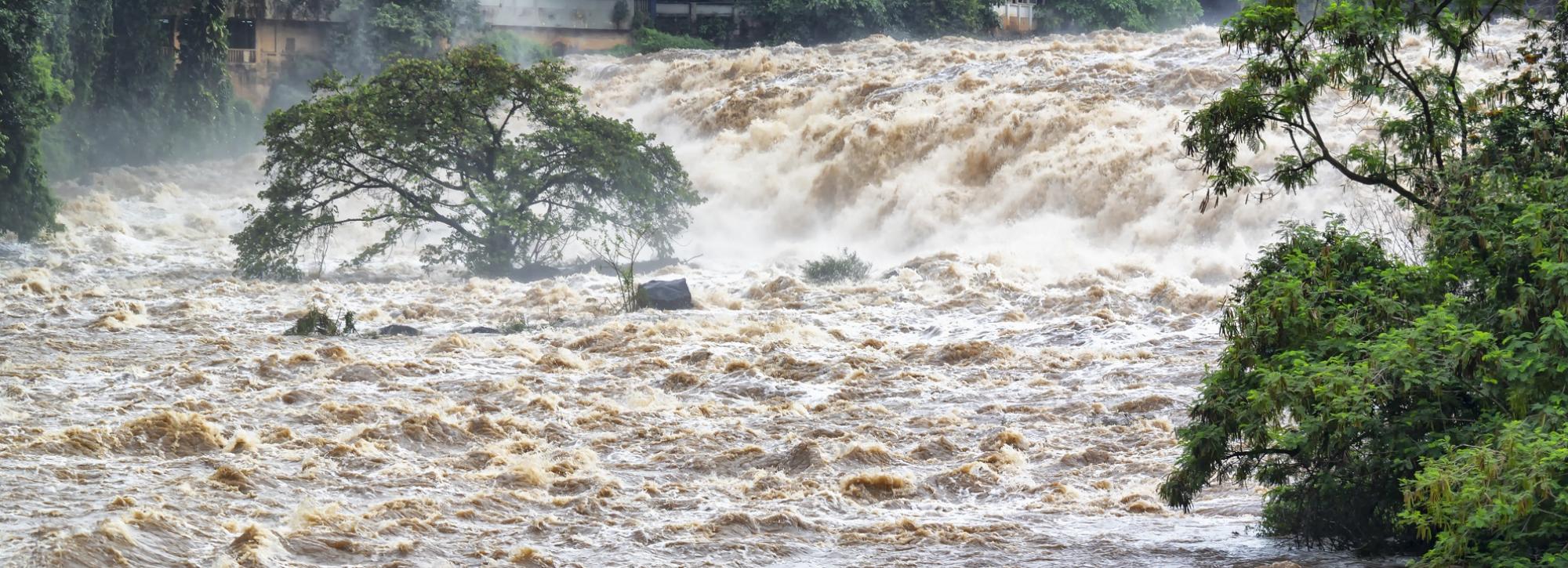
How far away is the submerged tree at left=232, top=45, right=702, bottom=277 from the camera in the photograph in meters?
20.9

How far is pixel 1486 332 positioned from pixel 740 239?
64.9 ft

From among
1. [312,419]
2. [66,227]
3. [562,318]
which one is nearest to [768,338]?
[562,318]

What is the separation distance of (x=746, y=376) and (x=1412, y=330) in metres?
7.86

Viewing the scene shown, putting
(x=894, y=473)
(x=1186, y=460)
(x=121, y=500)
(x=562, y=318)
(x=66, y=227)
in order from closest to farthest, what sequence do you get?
1. (x=1186, y=460)
2. (x=121, y=500)
3. (x=894, y=473)
4. (x=562, y=318)
5. (x=66, y=227)

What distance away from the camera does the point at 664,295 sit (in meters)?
18.0

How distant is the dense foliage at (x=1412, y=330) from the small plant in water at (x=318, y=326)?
35.4ft

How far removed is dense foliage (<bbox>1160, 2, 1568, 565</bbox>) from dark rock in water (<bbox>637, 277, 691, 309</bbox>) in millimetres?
10138

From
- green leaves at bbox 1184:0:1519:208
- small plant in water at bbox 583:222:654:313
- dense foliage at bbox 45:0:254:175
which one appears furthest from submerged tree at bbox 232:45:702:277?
green leaves at bbox 1184:0:1519:208

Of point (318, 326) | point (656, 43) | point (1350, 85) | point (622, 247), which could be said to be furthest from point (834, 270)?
point (656, 43)

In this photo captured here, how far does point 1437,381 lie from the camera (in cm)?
643

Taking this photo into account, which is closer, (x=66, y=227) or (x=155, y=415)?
(x=155, y=415)

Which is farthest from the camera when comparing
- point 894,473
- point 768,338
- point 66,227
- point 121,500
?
point 66,227

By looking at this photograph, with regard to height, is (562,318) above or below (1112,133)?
below

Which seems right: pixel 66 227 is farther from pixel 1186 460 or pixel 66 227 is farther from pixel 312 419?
pixel 1186 460
